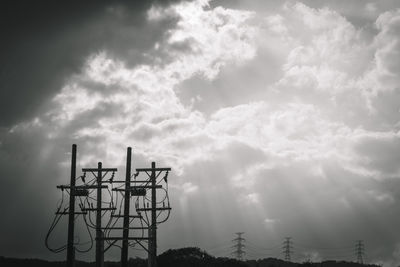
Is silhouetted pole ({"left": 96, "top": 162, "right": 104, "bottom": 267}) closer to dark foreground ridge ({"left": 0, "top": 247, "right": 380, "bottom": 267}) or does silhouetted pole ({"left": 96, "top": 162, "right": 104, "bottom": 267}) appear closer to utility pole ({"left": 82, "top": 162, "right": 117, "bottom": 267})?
utility pole ({"left": 82, "top": 162, "right": 117, "bottom": 267})

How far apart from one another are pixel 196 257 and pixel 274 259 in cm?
4071

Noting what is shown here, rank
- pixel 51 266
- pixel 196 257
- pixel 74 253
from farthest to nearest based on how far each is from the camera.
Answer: pixel 51 266 → pixel 196 257 → pixel 74 253

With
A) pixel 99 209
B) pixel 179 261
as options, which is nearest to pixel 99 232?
pixel 99 209

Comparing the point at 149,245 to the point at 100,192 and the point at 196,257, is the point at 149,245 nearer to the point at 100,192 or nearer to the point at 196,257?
the point at 100,192

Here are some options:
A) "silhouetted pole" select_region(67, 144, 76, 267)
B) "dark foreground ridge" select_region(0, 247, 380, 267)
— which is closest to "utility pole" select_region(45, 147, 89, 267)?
"silhouetted pole" select_region(67, 144, 76, 267)

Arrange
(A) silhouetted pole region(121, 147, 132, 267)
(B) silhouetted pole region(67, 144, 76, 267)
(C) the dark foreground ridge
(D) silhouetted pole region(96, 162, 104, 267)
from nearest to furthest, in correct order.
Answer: (B) silhouetted pole region(67, 144, 76, 267), (A) silhouetted pole region(121, 147, 132, 267), (D) silhouetted pole region(96, 162, 104, 267), (C) the dark foreground ridge

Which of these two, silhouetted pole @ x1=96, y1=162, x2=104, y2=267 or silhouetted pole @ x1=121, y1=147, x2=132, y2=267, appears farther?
silhouetted pole @ x1=96, y1=162, x2=104, y2=267

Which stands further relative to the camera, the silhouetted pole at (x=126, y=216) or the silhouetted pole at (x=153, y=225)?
the silhouetted pole at (x=153, y=225)

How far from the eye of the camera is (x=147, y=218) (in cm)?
3266

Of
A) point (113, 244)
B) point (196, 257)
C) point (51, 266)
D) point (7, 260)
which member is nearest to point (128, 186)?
point (113, 244)

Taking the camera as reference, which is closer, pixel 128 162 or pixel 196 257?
pixel 128 162

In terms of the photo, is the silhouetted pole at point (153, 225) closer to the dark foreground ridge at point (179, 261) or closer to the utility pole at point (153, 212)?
the utility pole at point (153, 212)

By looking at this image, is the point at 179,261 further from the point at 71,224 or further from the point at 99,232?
the point at 71,224

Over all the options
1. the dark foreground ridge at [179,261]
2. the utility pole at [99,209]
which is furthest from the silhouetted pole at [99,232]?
the dark foreground ridge at [179,261]
